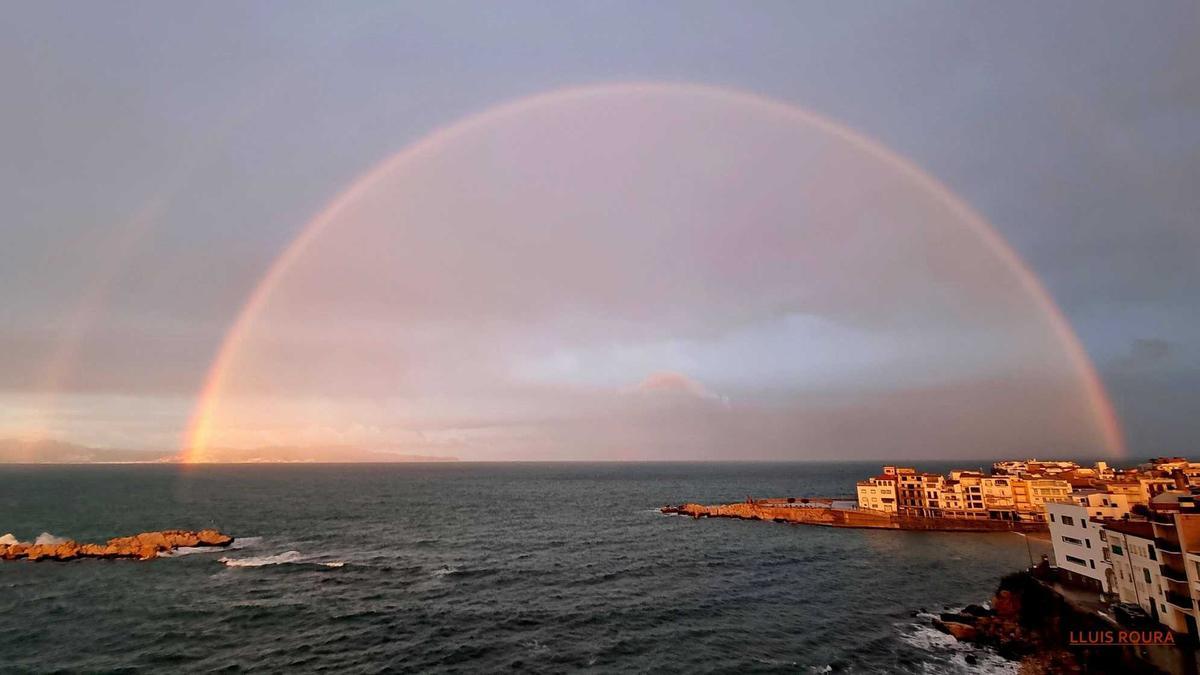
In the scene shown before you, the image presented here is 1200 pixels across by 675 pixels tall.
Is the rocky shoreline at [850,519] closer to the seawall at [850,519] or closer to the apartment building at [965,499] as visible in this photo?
the seawall at [850,519]

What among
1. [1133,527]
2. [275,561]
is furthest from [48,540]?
[1133,527]

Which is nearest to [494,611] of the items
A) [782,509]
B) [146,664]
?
[146,664]

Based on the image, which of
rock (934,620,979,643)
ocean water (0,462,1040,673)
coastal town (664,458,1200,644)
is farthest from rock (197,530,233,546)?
rock (934,620,979,643)

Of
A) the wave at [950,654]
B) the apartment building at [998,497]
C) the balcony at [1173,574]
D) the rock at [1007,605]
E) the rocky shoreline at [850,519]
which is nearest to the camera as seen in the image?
the balcony at [1173,574]

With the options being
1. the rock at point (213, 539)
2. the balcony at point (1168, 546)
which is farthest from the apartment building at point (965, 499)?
the rock at point (213, 539)

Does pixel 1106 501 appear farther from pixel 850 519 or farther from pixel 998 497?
pixel 850 519

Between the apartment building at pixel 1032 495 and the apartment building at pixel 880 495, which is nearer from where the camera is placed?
the apartment building at pixel 1032 495
